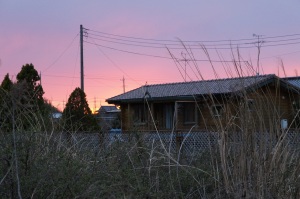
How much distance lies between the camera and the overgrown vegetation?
4898 millimetres

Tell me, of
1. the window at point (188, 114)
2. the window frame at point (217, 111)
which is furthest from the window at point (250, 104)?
the window at point (188, 114)

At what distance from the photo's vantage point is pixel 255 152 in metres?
5.43

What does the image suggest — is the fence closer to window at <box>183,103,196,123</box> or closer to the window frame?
the window frame

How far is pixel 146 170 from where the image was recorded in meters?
6.02

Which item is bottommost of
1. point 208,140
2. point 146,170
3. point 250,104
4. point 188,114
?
point 146,170

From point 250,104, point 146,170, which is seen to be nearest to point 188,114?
point 146,170

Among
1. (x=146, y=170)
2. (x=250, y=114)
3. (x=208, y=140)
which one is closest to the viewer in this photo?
(x=250, y=114)

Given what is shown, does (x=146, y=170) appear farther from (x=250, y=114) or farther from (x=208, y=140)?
(x=250, y=114)

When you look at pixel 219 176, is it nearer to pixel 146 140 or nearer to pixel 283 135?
pixel 283 135

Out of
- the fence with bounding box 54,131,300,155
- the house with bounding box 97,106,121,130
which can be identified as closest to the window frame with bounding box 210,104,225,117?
the fence with bounding box 54,131,300,155

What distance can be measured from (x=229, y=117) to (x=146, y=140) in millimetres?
1829

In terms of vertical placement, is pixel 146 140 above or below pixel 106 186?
above

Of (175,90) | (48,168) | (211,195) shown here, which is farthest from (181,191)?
(175,90)

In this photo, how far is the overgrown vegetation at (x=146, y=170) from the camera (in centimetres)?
490
